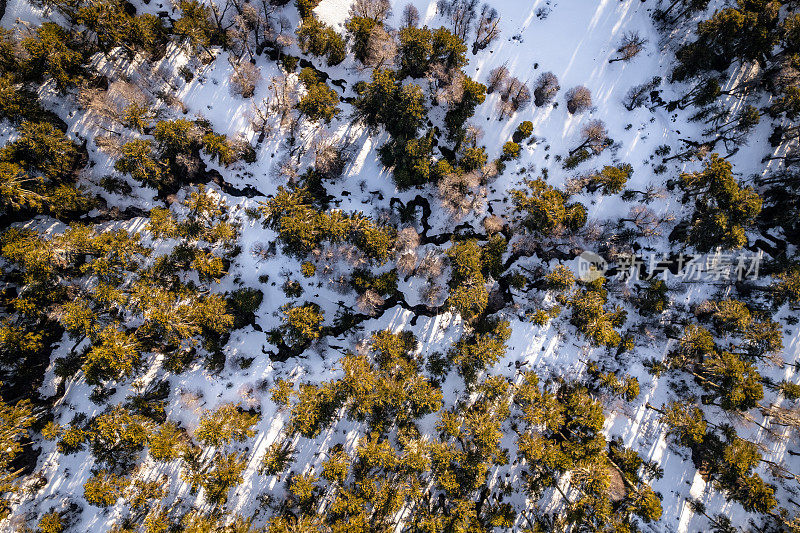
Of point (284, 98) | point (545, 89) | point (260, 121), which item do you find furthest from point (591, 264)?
point (260, 121)

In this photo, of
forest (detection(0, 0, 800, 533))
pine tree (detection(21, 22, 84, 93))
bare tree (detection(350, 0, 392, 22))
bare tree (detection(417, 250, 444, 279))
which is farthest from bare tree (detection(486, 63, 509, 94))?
pine tree (detection(21, 22, 84, 93))

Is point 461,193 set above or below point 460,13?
below

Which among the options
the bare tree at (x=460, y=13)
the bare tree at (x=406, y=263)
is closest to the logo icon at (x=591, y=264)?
the bare tree at (x=406, y=263)

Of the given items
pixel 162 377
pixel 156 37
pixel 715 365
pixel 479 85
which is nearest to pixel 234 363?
pixel 162 377

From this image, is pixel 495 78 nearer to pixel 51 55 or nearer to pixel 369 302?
pixel 369 302

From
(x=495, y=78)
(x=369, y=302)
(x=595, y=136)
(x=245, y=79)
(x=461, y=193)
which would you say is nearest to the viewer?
(x=461, y=193)

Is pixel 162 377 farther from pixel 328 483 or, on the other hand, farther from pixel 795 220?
pixel 795 220

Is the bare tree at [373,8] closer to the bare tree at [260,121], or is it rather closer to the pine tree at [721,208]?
the bare tree at [260,121]
